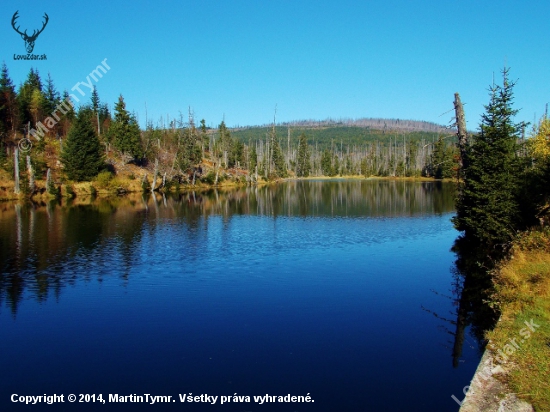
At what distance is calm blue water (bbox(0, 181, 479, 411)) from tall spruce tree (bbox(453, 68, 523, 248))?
2.53 m

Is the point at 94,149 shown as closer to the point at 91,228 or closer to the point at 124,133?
the point at 124,133

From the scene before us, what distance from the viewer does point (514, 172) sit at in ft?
62.6

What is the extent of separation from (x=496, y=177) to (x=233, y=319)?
41.9ft

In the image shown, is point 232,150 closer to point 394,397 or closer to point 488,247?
point 488,247

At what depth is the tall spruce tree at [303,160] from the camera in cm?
12668

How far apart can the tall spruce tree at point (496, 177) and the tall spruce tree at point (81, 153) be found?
156 feet

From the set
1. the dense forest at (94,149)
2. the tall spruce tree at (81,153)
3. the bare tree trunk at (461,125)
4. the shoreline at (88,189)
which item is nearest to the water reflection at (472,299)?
the bare tree trunk at (461,125)

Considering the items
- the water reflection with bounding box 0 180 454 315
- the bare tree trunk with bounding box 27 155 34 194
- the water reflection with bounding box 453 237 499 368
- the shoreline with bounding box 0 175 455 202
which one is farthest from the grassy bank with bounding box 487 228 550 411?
the bare tree trunk with bounding box 27 155 34 194

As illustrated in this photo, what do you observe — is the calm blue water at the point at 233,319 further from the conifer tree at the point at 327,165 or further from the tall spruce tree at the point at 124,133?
the conifer tree at the point at 327,165

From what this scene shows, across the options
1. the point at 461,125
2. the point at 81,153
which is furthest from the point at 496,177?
the point at 81,153

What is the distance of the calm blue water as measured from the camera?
931 centimetres

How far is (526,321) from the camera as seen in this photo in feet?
33.0

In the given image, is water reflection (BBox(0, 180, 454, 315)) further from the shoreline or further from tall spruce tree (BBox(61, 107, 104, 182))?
tall spruce tree (BBox(61, 107, 104, 182))

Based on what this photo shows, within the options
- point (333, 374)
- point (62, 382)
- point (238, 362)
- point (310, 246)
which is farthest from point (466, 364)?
point (310, 246)
